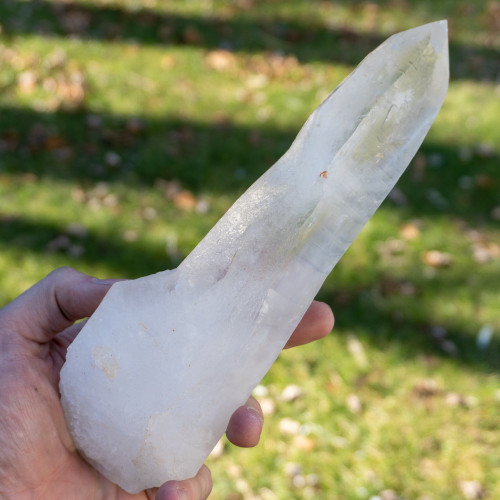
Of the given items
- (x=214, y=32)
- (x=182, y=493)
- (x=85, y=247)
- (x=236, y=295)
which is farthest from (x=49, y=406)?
(x=214, y=32)

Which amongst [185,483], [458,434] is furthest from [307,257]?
[458,434]

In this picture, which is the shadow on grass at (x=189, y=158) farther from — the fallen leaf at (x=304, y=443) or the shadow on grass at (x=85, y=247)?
the fallen leaf at (x=304, y=443)

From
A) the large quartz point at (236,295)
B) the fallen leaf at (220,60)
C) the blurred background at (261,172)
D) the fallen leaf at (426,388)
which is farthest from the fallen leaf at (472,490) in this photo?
the fallen leaf at (220,60)

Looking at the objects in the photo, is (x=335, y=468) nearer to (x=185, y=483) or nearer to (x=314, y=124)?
(x=185, y=483)

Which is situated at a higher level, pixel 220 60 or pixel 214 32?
pixel 214 32

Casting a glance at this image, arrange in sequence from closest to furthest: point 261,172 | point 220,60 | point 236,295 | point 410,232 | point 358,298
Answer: point 236,295
point 358,298
point 410,232
point 261,172
point 220,60

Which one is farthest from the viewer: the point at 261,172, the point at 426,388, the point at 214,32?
the point at 214,32

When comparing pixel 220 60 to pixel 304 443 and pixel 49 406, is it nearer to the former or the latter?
pixel 304 443
